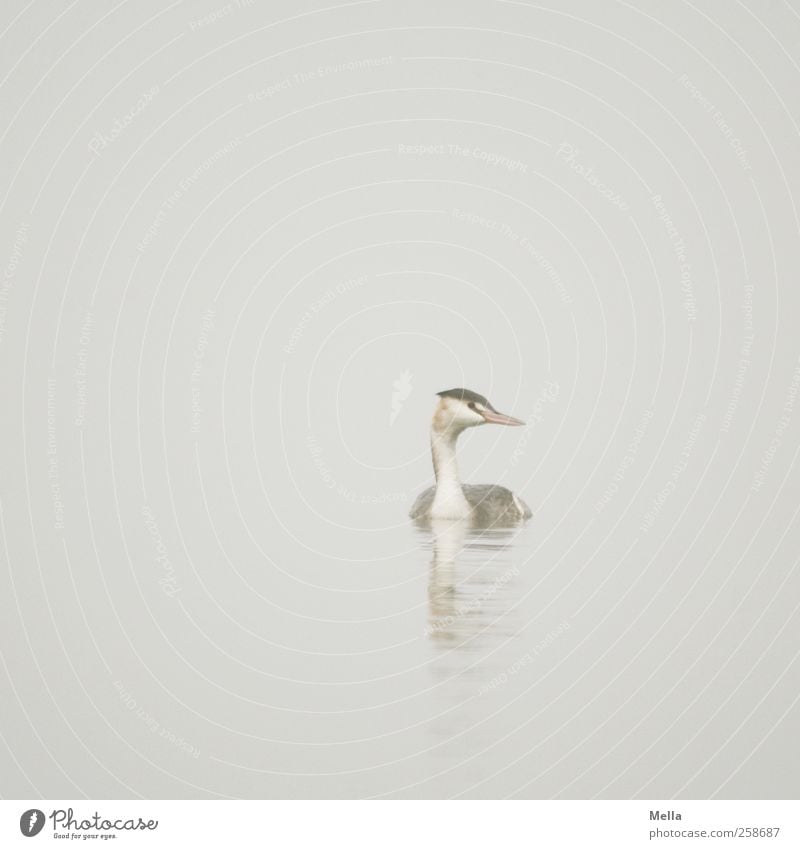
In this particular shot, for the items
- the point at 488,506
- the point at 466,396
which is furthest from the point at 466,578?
the point at 466,396

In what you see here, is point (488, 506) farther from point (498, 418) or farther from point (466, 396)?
point (466, 396)

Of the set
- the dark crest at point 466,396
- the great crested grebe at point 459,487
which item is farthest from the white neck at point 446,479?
the dark crest at point 466,396

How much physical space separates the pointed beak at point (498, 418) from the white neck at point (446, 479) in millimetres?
307

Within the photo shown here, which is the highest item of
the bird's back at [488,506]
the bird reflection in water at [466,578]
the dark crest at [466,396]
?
the dark crest at [466,396]

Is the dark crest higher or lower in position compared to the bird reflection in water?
higher

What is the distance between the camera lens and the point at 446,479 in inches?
364

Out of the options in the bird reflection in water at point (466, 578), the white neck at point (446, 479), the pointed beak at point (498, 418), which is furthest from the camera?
the white neck at point (446, 479)

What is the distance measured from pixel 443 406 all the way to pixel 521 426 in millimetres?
558

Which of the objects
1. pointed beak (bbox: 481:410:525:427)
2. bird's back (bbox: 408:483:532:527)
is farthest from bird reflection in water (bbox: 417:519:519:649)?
pointed beak (bbox: 481:410:525:427)

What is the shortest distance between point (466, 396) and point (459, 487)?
0.50 metres

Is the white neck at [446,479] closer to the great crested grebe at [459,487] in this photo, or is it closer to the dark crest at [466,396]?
the great crested grebe at [459,487]

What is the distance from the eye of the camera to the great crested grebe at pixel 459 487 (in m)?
8.91

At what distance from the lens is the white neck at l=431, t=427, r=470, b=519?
357 inches

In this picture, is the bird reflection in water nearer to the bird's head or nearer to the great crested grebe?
the great crested grebe
